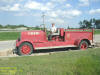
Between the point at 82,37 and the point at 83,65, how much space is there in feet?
17.6

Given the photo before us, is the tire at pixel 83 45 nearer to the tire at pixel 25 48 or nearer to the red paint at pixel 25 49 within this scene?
the tire at pixel 25 48

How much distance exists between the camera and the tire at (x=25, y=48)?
9240 millimetres

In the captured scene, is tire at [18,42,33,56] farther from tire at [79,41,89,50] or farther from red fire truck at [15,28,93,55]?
tire at [79,41,89,50]

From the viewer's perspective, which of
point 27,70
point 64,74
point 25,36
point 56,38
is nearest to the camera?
point 64,74

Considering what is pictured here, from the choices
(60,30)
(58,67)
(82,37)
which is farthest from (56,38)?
(58,67)

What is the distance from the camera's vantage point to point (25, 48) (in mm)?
9281

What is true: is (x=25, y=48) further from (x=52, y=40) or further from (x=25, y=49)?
(x=52, y=40)

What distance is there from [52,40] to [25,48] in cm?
192

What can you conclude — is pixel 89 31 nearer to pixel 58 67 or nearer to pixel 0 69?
pixel 58 67

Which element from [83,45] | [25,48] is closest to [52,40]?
[25,48]

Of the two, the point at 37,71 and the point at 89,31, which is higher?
the point at 89,31

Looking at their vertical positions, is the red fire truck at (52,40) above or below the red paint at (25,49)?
above

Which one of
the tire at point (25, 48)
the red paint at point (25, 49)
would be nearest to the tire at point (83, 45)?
the tire at point (25, 48)

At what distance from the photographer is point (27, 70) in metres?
4.82
